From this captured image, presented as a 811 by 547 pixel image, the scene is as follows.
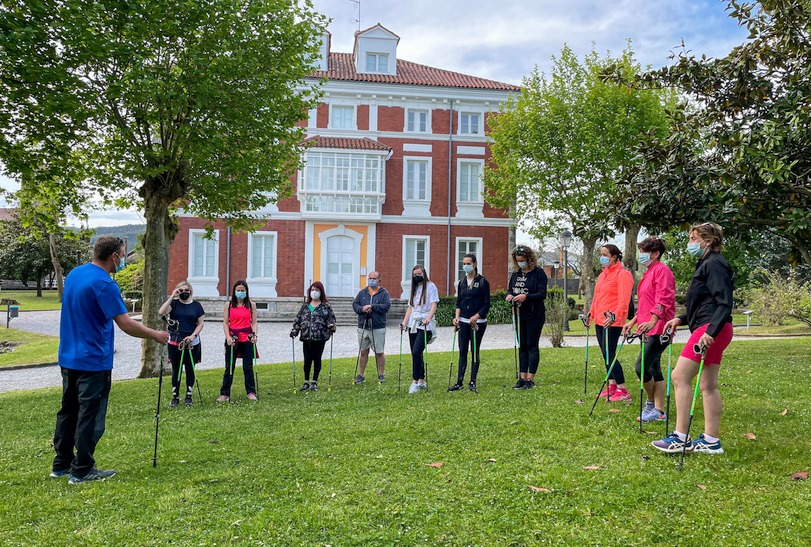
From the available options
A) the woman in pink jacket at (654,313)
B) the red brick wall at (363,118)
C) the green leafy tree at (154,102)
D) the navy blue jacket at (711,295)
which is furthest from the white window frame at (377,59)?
the navy blue jacket at (711,295)

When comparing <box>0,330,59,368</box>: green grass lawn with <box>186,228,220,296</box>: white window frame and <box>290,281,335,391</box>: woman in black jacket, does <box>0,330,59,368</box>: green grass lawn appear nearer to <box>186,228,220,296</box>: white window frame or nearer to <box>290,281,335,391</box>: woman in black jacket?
<box>186,228,220,296</box>: white window frame

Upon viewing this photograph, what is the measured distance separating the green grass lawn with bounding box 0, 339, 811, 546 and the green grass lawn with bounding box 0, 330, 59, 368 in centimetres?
1129

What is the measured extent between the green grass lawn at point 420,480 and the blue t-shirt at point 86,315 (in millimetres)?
1049

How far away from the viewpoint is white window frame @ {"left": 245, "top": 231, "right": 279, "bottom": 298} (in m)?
29.4

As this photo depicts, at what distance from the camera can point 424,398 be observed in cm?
817

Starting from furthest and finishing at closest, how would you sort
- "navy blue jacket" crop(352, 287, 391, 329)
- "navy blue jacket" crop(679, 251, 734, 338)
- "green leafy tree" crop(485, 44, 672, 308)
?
"green leafy tree" crop(485, 44, 672, 308)
"navy blue jacket" crop(352, 287, 391, 329)
"navy blue jacket" crop(679, 251, 734, 338)

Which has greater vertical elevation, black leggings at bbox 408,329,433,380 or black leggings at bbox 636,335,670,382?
black leggings at bbox 636,335,670,382

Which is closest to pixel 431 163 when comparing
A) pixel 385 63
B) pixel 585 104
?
pixel 385 63

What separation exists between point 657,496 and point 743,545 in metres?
0.75

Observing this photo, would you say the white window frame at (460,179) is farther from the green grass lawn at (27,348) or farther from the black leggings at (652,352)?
the black leggings at (652,352)

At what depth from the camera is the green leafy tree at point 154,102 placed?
958 centimetres

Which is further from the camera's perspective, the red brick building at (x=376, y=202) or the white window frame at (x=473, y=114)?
the white window frame at (x=473, y=114)

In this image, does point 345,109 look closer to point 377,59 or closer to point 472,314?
point 377,59

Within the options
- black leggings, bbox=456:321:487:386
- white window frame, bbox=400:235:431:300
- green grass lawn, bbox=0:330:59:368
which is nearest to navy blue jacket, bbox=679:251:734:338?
black leggings, bbox=456:321:487:386
